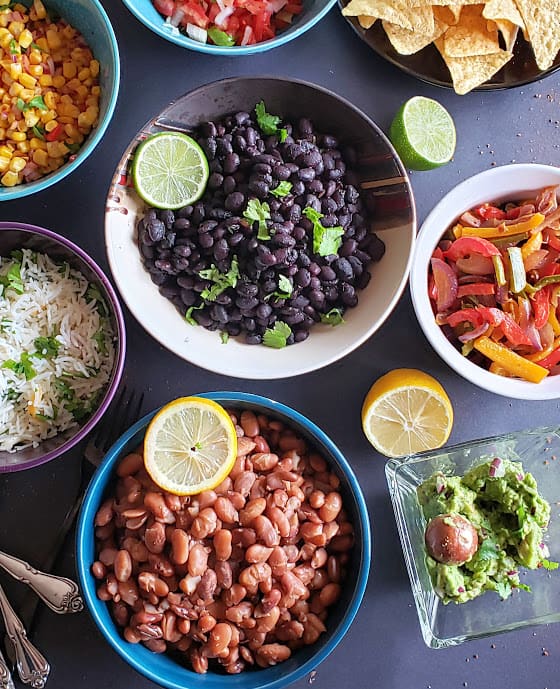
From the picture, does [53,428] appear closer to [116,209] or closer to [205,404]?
[205,404]

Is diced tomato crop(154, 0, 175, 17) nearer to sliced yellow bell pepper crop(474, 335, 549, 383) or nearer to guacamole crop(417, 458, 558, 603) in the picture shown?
sliced yellow bell pepper crop(474, 335, 549, 383)

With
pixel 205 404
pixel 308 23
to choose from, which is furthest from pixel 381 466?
pixel 308 23

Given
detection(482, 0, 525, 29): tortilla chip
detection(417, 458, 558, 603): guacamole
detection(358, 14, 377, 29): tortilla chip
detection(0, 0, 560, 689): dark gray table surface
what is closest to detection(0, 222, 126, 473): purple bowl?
detection(0, 0, 560, 689): dark gray table surface

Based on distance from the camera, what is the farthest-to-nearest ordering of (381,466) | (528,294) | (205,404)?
1. (381,466)
2. (528,294)
3. (205,404)

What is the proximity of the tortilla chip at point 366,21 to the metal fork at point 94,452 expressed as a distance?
1.21m

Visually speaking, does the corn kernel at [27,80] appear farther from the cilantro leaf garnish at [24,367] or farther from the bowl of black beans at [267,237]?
the cilantro leaf garnish at [24,367]

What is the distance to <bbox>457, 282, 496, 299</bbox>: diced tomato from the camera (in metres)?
2.02

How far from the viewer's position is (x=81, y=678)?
6.86ft

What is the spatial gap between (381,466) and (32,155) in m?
1.29

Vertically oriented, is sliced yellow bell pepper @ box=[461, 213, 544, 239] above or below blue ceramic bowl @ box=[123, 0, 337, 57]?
below

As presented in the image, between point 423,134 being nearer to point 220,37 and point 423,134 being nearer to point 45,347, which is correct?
point 220,37

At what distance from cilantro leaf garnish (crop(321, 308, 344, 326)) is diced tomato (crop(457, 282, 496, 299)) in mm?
336

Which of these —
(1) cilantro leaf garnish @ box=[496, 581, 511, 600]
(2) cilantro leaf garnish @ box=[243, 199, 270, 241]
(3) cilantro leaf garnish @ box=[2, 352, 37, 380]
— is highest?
(2) cilantro leaf garnish @ box=[243, 199, 270, 241]

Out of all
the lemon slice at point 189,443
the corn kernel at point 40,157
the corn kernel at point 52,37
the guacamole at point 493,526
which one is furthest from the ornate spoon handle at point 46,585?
the corn kernel at point 52,37
